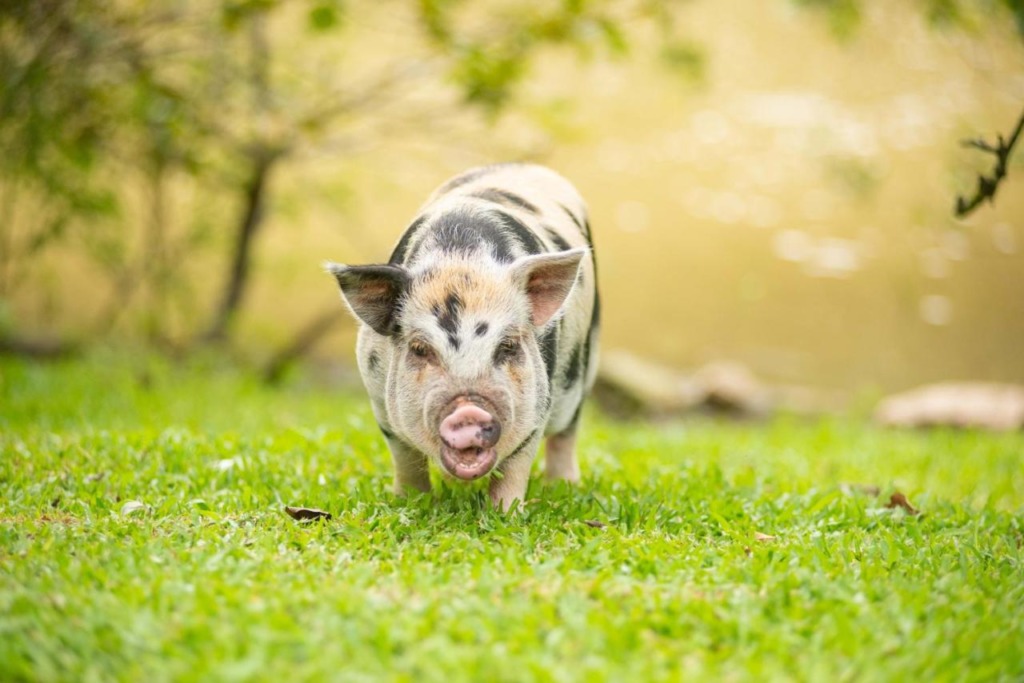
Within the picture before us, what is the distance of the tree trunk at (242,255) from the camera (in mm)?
11062

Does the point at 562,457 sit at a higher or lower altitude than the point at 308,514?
lower

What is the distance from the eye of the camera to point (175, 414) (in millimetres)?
8023

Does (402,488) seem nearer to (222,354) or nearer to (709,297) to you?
(222,354)

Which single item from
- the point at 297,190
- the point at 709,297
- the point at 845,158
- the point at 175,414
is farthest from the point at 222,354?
the point at 845,158

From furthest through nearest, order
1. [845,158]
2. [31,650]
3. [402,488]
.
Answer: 1. [845,158]
2. [402,488]
3. [31,650]

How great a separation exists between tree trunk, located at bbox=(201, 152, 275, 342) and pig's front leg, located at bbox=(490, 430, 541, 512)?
726 centimetres

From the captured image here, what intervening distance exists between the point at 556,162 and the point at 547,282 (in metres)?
9.65

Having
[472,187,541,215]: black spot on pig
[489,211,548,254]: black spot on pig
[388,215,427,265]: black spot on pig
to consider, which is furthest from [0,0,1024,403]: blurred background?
[489,211,548,254]: black spot on pig

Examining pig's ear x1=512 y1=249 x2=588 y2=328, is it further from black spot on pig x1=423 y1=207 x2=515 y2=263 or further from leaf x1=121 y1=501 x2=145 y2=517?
leaf x1=121 y1=501 x2=145 y2=517

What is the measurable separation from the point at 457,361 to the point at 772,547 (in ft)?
4.84

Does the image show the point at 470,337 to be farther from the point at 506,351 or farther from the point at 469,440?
the point at 469,440

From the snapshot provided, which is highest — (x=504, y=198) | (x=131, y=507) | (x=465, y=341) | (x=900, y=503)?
(x=504, y=198)

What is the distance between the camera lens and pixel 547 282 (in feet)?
14.2

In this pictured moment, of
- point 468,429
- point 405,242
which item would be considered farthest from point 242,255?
point 468,429
